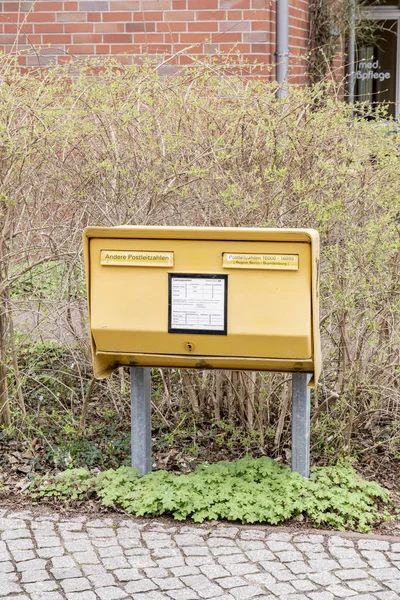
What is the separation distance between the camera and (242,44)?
902 centimetres

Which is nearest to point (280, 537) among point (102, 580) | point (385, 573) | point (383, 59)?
point (385, 573)

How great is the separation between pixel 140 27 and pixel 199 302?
557 centimetres

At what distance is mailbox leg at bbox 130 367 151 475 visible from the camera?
466cm

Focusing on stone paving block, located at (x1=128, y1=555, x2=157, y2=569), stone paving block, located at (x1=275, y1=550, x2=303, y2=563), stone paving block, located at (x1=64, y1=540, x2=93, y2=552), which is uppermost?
stone paving block, located at (x1=64, y1=540, x2=93, y2=552)

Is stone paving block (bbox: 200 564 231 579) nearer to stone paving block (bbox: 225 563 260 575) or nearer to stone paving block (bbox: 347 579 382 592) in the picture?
stone paving block (bbox: 225 563 260 575)

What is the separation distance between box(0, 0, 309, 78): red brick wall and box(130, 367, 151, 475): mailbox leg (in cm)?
501

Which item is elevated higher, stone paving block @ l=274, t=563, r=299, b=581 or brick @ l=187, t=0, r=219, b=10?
brick @ l=187, t=0, r=219, b=10

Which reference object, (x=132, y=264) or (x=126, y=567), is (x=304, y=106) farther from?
(x=126, y=567)

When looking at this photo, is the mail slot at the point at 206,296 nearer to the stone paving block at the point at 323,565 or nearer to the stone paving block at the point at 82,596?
the stone paving block at the point at 323,565

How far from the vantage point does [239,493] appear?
449 cm

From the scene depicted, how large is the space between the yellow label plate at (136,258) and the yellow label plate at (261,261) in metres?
0.26

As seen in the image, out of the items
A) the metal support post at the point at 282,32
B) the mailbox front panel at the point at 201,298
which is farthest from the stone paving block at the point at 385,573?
the metal support post at the point at 282,32

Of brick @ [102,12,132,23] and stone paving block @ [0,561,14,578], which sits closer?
stone paving block @ [0,561,14,578]

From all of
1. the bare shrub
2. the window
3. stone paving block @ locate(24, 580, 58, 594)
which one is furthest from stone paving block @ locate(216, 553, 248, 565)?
the window
